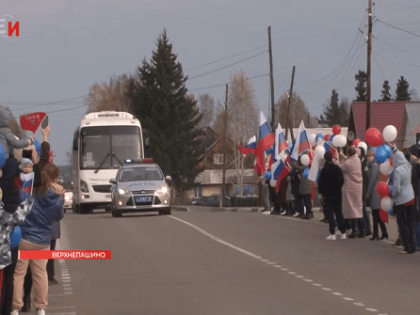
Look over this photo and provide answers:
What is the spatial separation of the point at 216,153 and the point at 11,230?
136 m

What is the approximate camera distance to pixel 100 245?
2309 cm

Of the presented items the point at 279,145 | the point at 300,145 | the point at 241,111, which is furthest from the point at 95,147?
the point at 241,111

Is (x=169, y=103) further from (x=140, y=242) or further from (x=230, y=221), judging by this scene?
(x=140, y=242)

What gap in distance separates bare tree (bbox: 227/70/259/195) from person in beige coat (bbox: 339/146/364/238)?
295 ft

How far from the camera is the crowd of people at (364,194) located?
19.6 meters

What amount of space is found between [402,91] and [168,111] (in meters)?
67.5

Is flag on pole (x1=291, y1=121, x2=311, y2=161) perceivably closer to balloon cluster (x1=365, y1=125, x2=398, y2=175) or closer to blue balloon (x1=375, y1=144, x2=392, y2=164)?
balloon cluster (x1=365, y1=125, x2=398, y2=175)

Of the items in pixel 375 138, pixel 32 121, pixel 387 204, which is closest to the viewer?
pixel 32 121

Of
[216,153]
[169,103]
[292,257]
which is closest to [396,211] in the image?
[292,257]

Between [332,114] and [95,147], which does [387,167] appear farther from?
[332,114]

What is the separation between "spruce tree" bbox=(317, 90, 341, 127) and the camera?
591 ft

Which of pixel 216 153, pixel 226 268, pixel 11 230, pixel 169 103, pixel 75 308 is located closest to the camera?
pixel 11 230

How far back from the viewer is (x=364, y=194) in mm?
Answer: 23750

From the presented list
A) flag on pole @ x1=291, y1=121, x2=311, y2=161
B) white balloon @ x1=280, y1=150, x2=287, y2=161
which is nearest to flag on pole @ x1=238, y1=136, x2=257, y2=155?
white balloon @ x1=280, y1=150, x2=287, y2=161
